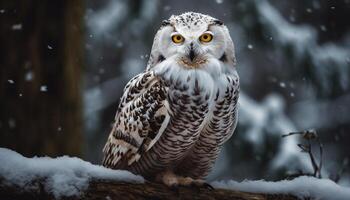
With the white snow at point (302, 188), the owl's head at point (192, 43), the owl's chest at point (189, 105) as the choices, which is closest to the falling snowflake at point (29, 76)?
→ the owl's head at point (192, 43)

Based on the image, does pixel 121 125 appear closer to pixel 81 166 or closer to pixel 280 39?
pixel 81 166

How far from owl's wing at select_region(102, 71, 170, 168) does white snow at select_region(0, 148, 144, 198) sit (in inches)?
21.1

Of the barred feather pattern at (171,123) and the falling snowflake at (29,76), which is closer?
the barred feather pattern at (171,123)

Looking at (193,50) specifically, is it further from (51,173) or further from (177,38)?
(51,173)

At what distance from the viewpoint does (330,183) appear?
8.59 feet

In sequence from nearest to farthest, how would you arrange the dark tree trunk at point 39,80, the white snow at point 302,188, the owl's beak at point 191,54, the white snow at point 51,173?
the white snow at point 51,173
the white snow at point 302,188
the owl's beak at point 191,54
the dark tree trunk at point 39,80

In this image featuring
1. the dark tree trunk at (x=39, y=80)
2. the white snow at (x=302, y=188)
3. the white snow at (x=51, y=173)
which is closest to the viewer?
the white snow at (x=51, y=173)

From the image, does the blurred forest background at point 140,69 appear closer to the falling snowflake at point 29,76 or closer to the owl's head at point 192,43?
the falling snowflake at point 29,76

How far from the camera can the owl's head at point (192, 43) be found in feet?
8.98

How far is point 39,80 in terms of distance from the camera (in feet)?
9.85

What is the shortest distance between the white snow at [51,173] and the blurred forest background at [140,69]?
781mm

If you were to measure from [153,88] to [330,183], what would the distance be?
927mm

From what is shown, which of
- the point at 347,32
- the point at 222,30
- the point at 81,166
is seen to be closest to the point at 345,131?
the point at 347,32

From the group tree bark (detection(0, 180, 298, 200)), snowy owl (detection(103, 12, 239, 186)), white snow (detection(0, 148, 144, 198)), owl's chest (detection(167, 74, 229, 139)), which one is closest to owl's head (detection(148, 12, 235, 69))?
snowy owl (detection(103, 12, 239, 186))
